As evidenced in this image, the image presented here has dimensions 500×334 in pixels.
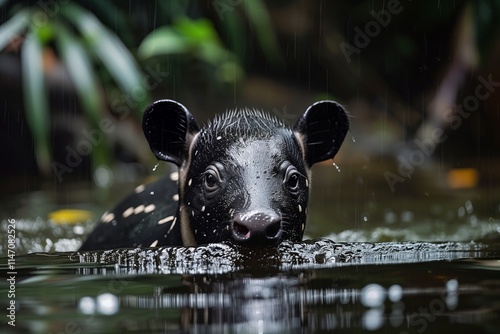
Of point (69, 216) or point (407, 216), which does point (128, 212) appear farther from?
point (407, 216)

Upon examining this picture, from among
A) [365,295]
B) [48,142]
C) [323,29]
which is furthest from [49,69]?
[365,295]

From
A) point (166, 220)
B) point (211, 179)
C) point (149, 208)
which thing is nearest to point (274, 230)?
point (211, 179)

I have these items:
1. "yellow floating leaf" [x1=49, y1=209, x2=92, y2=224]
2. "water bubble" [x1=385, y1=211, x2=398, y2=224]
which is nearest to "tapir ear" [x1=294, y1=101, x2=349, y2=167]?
"water bubble" [x1=385, y1=211, x2=398, y2=224]

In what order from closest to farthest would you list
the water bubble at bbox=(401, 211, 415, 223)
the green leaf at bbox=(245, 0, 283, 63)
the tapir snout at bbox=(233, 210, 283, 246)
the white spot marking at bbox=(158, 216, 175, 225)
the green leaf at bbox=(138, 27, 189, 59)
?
the tapir snout at bbox=(233, 210, 283, 246) → the white spot marking at bbox=(158, 216, 175, 225) → the water bubble at bbox=(401, 211, 415, 223) → the green leaf at bbox=(138, 27, 189, 59) → the green leaf at bbox=(245, 0, 283, 63)

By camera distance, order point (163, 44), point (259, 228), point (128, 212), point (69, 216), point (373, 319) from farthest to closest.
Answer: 1. point (163, 44)
2. point (69, 216)
3. point (128, 212)
4. point (259, 228)
5. point (373, 319)

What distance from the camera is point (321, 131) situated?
465 cm

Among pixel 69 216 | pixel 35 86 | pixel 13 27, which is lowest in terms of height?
pixel 69 216

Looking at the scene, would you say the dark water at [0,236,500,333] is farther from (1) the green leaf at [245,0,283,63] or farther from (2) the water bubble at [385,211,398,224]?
(1) the green leaf at [245,0,283,63]

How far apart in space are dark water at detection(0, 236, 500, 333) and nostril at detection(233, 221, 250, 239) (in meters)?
0.07

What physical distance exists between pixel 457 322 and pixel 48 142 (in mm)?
7081

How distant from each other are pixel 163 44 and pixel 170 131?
4.57 metres

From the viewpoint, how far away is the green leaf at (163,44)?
29.4 ft

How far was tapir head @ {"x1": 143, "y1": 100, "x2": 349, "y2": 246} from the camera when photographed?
3.90m

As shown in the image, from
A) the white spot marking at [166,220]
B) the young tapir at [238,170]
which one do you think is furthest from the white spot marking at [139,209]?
the white spot marking at [166,220]
